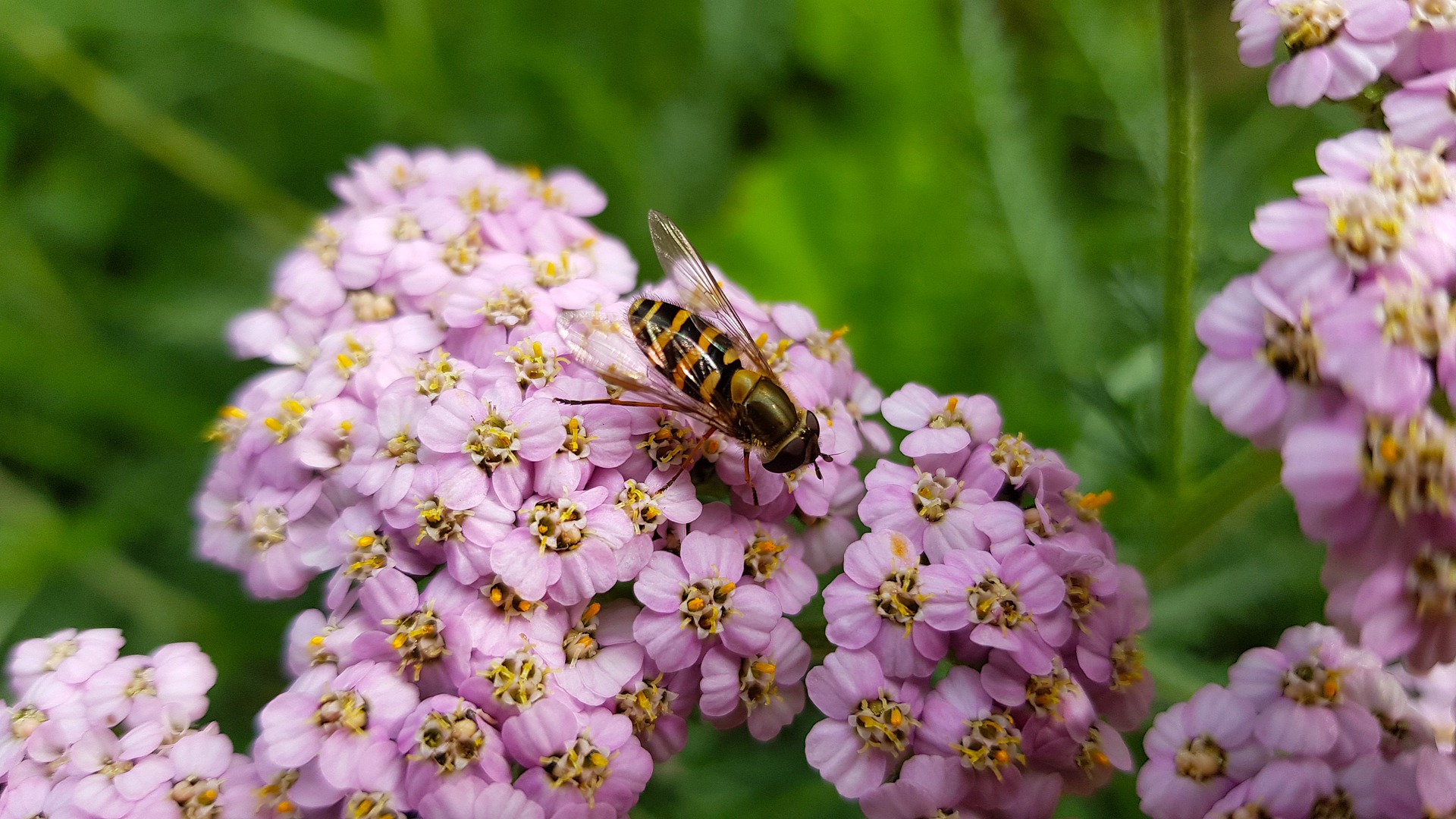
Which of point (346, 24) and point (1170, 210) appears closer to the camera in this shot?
point (1170, 210)

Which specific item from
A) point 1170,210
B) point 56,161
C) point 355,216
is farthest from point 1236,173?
point 56,161

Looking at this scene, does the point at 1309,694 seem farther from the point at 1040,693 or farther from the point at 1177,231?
the point at 1177,231

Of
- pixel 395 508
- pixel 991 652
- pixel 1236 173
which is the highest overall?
pixel 1236 173

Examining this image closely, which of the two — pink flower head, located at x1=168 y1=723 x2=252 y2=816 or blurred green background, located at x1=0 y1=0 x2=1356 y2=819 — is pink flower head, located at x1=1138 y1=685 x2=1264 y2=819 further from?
pink flower head, located at x1=168 y1=723 x2=252 y2=816

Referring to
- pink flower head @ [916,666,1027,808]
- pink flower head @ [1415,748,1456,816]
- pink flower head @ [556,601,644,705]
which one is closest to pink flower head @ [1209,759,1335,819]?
pink flower head @ [1415,748,1456,816]

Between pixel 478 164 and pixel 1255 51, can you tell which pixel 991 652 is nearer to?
pixel 1255 51

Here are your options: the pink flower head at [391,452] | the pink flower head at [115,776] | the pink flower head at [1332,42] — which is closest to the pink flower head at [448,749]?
the pink flower head at [391,452]


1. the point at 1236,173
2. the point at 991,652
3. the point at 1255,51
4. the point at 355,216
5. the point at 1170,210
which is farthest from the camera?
the point at 1236,173
